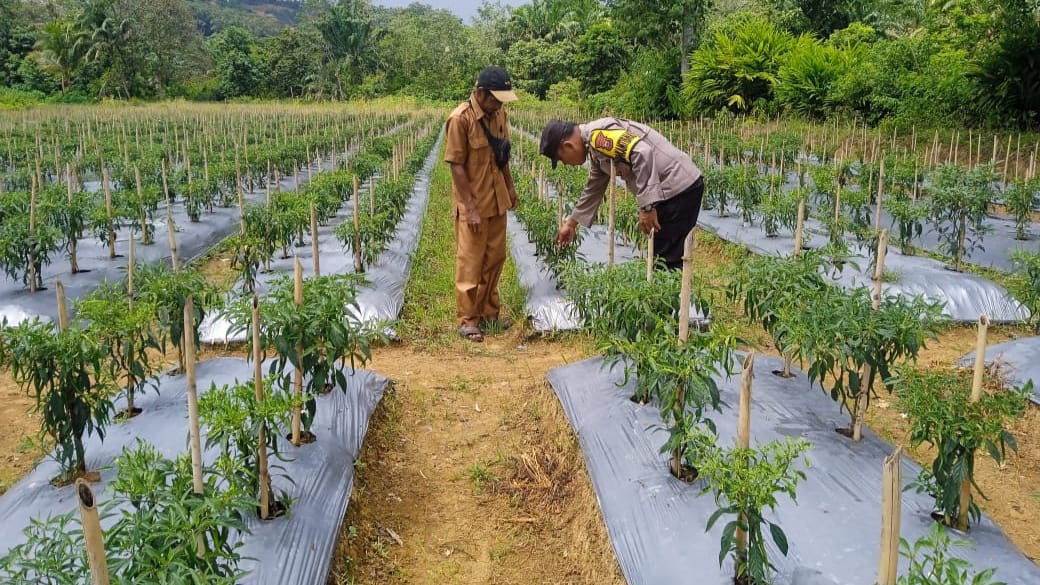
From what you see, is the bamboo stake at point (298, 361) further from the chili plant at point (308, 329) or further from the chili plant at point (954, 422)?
the chili plant at point (954, 422)

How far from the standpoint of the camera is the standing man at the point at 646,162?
4.94 metres

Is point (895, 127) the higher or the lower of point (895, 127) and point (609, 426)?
the higher

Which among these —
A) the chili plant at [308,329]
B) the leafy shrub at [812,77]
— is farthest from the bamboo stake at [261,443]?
the leafy shrub at [812,77]

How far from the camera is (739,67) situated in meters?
22.6

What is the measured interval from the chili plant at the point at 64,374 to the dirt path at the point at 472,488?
48.6 inches

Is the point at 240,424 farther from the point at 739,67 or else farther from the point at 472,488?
the point at 739,67

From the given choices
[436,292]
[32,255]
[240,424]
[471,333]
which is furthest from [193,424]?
[436,292]

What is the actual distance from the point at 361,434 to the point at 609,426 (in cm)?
139

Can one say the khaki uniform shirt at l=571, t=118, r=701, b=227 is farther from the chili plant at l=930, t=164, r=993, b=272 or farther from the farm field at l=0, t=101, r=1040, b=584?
the chili plant at l=930, t=164, r=993, b=272

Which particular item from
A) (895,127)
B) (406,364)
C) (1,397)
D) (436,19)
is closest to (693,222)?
(406,364)

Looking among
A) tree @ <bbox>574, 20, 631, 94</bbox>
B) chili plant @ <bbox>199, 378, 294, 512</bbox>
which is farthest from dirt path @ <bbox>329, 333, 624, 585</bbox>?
tree @ <bbox>574, 20, 631, 94</bbox>

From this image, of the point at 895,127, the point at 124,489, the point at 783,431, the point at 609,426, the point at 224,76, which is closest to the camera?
the point at 124,489

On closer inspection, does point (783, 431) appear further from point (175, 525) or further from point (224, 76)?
point (224, 76)

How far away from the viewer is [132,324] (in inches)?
136
